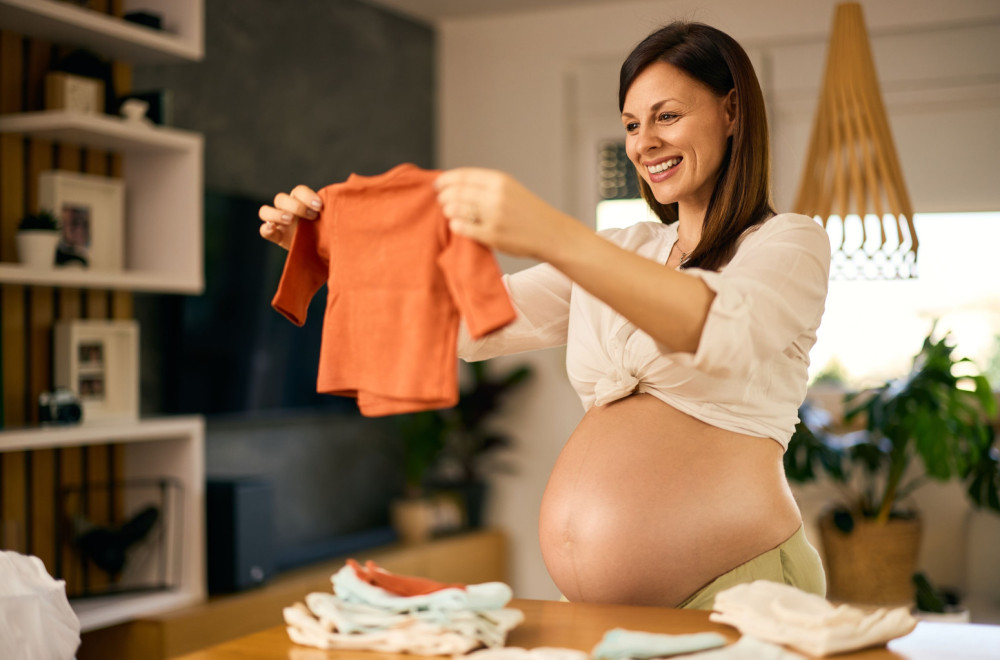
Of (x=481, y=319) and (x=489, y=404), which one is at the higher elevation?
(x=481, y=319)

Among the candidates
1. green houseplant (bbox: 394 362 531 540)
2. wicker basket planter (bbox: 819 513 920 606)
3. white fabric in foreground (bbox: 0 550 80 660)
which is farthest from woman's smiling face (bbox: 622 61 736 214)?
green houseplant (bbox: 394 362 531 540)

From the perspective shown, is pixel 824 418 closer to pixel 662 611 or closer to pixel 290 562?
pixel 290 562

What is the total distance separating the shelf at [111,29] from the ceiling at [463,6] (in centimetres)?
185

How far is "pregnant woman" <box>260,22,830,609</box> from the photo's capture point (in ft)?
3.45

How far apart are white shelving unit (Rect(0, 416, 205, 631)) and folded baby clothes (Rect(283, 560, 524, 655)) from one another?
5.89ft

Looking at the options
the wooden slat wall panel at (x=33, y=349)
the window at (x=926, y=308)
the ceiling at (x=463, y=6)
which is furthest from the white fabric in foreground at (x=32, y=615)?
the ceiling at (x=463, y=6)

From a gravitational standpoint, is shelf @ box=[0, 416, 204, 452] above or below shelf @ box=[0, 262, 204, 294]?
below

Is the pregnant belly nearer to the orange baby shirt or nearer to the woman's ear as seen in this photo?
the orange baby shirt

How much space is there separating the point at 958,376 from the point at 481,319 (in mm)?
3031

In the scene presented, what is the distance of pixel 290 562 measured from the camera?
12.9 feet

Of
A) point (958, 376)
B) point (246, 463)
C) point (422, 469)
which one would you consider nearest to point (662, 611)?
point (958, 376)

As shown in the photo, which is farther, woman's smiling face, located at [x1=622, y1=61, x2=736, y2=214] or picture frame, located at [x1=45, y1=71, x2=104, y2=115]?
picture frame, located at [x1=45, y1=71, x2=104, y2=115]

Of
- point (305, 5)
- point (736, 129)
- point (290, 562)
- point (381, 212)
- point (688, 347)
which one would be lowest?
point (290, 562)

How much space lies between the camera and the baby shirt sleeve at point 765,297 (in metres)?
1.04
